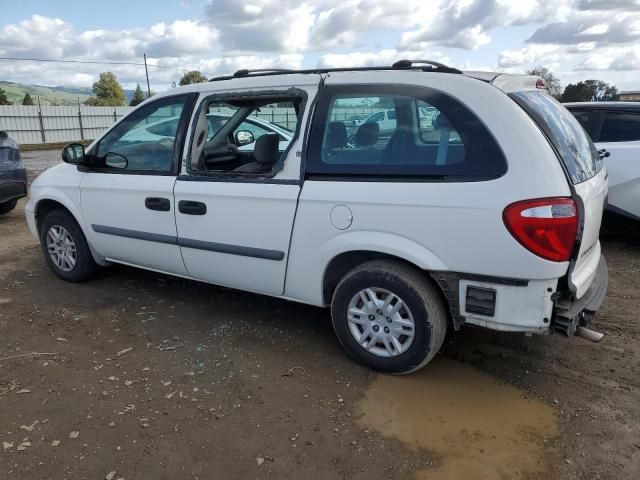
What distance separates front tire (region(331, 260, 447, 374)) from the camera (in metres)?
3.00

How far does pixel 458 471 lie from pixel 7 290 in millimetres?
4340

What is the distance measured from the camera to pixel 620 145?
563 cm

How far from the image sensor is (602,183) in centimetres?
328

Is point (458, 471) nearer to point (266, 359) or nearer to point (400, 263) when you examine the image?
point (400, 263)

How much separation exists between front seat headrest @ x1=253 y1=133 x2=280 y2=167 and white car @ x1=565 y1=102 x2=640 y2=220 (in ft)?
12.9

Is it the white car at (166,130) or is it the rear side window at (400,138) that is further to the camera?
the white car at (166,130)

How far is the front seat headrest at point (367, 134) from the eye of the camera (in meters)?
3.17

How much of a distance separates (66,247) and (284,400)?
2.95m

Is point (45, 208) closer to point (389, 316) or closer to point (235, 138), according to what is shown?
point (235, 138)

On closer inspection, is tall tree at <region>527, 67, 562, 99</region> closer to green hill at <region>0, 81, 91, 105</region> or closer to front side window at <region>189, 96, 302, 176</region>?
front side window at <region>189, 96, 302, 176</region>

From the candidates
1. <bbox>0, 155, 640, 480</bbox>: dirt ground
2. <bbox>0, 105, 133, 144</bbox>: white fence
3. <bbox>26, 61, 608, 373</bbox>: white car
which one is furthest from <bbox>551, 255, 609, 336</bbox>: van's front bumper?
<bbox>0, 105, 133, 144</bbox>: white fence

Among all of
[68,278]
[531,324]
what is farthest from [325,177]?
[68,278]

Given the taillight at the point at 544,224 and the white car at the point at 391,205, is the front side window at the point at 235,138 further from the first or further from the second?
the taillight at the point at 544,224

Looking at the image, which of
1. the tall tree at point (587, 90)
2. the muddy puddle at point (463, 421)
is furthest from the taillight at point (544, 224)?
the tall tree at point (587, 90)
